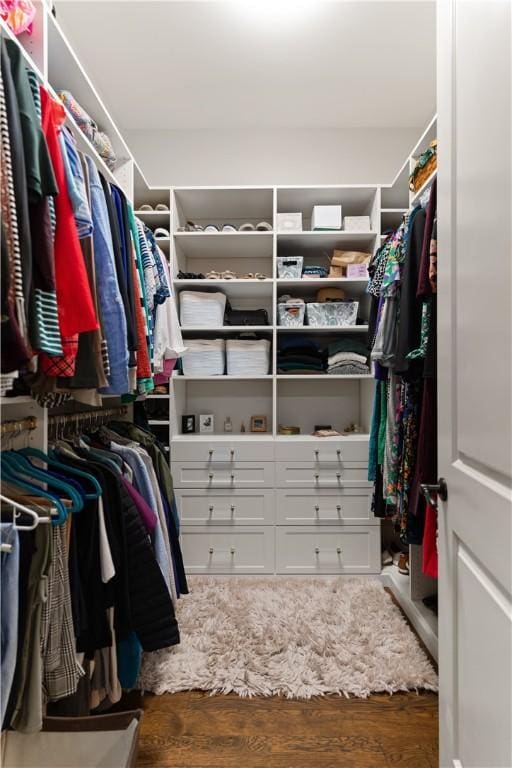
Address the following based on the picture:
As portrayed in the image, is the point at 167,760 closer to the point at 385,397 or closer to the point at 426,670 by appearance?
the point at 426,670

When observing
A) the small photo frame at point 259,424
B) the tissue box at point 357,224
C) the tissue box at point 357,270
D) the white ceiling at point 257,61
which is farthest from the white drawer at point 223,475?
the white ceiling at point 257,61

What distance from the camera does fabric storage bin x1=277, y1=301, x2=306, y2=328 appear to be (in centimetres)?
267

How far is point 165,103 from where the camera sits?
265 centimetres

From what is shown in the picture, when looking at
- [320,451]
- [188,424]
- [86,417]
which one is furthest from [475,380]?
[188,424]

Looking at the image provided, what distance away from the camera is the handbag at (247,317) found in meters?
2.74

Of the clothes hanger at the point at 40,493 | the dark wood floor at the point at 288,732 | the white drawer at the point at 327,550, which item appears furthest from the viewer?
the white drawer at the point at 327,550

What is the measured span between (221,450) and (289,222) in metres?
1.46

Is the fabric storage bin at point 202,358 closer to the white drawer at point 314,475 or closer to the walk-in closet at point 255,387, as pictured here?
the walk-in closet at point 255,387

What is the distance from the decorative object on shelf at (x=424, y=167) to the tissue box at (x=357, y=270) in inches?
25.9

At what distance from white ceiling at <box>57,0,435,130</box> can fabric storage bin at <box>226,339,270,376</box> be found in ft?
4.87

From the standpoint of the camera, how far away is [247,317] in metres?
2.74

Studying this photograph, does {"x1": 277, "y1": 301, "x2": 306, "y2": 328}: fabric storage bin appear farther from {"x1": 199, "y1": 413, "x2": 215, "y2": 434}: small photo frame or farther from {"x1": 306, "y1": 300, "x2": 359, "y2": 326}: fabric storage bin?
{"x1": 199, "y1": 413, "x2": 215, "y2": 434}: small photo frame

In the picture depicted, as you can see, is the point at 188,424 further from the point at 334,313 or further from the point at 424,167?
the point at 424,167

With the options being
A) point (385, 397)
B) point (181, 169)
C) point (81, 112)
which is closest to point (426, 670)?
point (385, 397)
